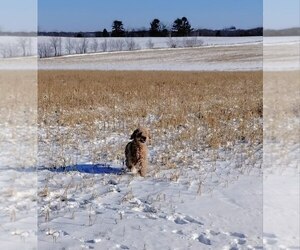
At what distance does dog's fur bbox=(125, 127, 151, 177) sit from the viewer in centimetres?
535

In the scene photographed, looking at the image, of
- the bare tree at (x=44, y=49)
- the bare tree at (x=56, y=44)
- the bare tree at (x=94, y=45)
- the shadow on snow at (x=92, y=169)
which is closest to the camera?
the shadow on snow at (x=92, y=169)

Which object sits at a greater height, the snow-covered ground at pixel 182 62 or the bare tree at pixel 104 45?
the bare tree at pixel 104 45

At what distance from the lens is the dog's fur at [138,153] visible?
535cm

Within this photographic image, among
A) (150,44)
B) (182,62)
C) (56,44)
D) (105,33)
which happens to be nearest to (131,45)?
(150,44)

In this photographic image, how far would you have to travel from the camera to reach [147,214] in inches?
163

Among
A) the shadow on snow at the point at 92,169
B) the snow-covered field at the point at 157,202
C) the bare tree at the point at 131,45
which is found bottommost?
the snow-covered field at the point at 157,202

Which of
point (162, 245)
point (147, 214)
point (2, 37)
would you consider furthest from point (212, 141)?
point (2, 37)

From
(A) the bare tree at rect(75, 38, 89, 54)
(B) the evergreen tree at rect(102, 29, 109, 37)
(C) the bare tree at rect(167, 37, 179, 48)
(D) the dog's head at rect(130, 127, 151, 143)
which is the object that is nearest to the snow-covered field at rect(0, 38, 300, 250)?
(D) the dog's head at rect(130, 127, 151, 143)

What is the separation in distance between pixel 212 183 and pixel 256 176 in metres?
0.68

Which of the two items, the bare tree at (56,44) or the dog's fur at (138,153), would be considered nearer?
Result: the dog's fur at (138,153)

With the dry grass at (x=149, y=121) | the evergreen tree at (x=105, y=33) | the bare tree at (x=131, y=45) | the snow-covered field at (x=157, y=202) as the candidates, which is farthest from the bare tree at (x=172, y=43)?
the snow-covered field at (x=157, y=202)

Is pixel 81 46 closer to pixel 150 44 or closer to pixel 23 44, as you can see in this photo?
pixel 150 44

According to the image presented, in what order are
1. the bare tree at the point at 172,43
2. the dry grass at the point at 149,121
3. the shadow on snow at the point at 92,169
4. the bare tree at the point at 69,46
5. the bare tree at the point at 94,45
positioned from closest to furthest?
the shadow on snow at the point at 92,169, the dry grass at the point at 149,121, the bare tree at the point at 172,43, the bare tree at the point at 69,46, the bare tree at the point at 94,45

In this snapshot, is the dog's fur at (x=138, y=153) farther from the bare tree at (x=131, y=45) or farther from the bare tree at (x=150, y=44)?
the bare tree at (x=131, y=45)
